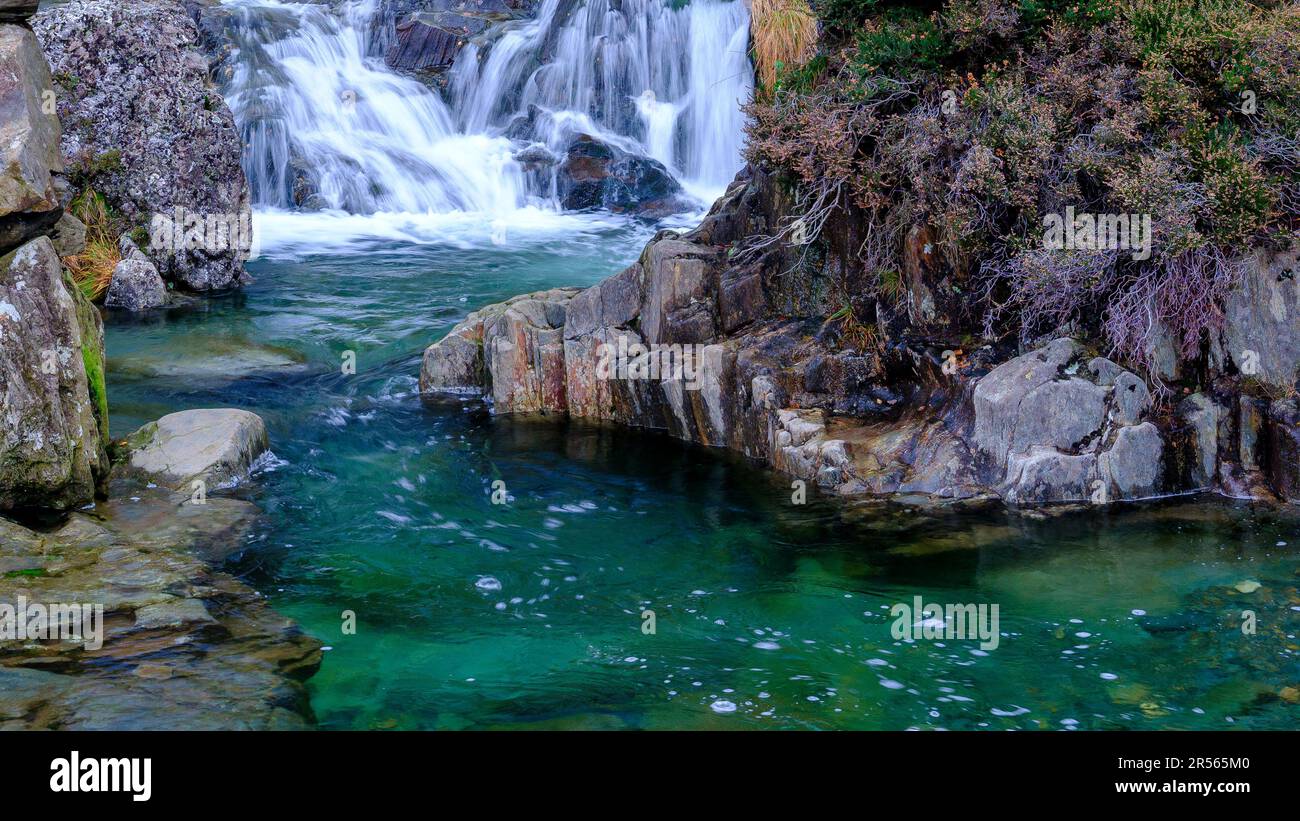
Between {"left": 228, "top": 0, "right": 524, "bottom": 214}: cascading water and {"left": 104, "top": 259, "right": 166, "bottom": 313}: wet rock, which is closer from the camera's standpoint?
{"left": 104, "top": 259, "right": 166, "bottom": 313}: wet rock

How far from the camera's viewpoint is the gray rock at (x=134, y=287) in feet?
50.1

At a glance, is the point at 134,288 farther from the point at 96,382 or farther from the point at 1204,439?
the point at 1204,439

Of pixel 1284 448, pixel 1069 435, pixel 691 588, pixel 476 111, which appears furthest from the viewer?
pixel 476 111

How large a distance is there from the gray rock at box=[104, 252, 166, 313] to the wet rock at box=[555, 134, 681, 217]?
343 inches

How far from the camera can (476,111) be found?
2405cm

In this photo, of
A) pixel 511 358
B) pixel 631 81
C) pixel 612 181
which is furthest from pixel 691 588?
pixel 631 81

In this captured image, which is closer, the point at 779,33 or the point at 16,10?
the point at 16,10

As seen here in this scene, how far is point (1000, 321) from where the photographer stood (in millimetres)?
9977

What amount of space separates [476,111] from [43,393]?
54.1ft

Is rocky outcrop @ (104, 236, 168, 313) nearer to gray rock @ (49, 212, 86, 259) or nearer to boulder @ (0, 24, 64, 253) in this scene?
gray rock @ (49, 212, 86, 259)

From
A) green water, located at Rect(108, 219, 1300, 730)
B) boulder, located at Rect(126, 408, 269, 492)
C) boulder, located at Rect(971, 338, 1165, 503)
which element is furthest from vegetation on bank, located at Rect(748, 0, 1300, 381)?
boulder, located at Rect(126, 408, 269, 492)

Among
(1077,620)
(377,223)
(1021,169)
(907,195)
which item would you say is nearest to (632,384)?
(907,195)

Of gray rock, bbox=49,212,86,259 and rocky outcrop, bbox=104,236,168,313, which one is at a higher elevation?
gray rock, bbox=49,212,86,259

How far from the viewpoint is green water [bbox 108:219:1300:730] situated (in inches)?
251
